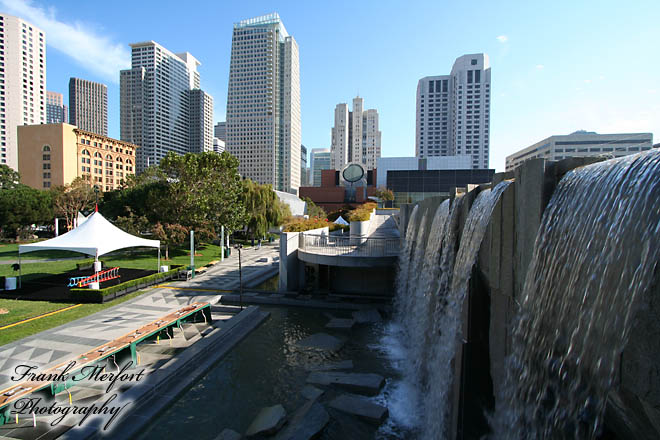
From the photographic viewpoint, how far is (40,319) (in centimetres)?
1261

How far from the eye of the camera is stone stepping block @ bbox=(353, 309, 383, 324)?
526 inches

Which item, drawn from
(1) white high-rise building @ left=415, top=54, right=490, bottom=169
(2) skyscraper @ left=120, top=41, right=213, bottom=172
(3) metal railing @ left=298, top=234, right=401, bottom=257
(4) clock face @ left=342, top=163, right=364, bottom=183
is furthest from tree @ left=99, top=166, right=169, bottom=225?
(2) skyscraper @ left=120, top=41, right=213, bottom=172

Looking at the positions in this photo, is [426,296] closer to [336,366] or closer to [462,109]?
[336,366]

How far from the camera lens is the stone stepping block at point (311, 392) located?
25.4ft

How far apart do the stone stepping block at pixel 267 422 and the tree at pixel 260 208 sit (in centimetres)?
2745

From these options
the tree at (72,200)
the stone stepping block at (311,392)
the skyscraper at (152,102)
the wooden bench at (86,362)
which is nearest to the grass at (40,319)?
the wooden bench at (86,362)

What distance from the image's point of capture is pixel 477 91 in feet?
394

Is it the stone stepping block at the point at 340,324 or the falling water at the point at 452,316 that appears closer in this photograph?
the falling water at the point at 452,316

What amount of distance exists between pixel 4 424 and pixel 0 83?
135945 millimetres

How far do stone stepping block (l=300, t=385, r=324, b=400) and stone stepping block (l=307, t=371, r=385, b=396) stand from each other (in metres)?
0.37

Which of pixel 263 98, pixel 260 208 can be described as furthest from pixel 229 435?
pixel 263 98

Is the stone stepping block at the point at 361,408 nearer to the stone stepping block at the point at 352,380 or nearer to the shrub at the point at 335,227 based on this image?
the stone stepping block at the point at 352,380

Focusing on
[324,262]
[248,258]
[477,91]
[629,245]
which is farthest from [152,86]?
[629,245]

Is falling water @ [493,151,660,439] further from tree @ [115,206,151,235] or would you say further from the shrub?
tree @ [115,206,151,235]
